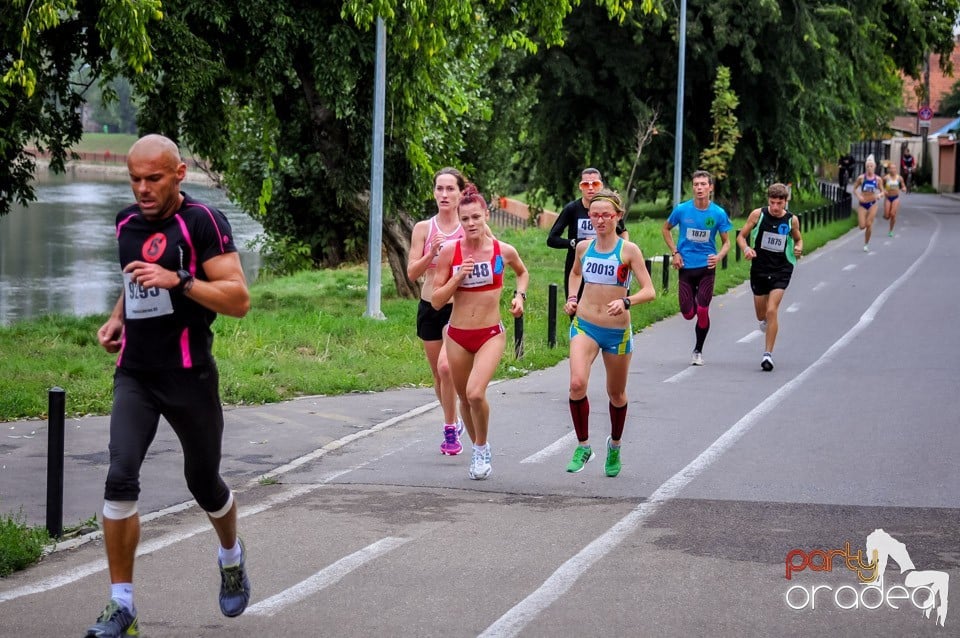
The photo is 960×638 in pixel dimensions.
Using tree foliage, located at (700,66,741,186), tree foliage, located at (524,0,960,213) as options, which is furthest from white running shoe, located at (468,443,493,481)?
tree foliage, located at (700,66,741,186)

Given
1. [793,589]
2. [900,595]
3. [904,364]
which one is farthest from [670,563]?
[904,364]

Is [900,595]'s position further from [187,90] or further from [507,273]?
[507,273]

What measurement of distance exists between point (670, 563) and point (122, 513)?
2.70 meters

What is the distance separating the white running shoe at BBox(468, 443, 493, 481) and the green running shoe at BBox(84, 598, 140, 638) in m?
3.73

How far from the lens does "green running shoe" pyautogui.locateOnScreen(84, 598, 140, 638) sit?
5281mm

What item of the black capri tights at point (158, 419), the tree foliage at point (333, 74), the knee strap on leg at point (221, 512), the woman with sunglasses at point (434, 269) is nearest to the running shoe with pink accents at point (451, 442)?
the woman with sunglasses at point (434, 269)

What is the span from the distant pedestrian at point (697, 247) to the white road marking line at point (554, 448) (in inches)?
171

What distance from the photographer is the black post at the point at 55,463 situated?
7.25 meters

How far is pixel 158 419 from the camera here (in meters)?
5.54

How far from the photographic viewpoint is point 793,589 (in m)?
6.32

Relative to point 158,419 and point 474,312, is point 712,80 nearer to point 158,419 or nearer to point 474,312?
point 474,312

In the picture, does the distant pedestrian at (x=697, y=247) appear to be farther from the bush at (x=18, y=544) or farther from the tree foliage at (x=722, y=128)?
the tree foliage at (x=722, y=128)

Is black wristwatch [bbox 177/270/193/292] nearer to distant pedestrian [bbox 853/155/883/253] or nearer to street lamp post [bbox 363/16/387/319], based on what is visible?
street lamp post [bbox 363/16/387/319]

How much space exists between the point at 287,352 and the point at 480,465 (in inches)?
238
